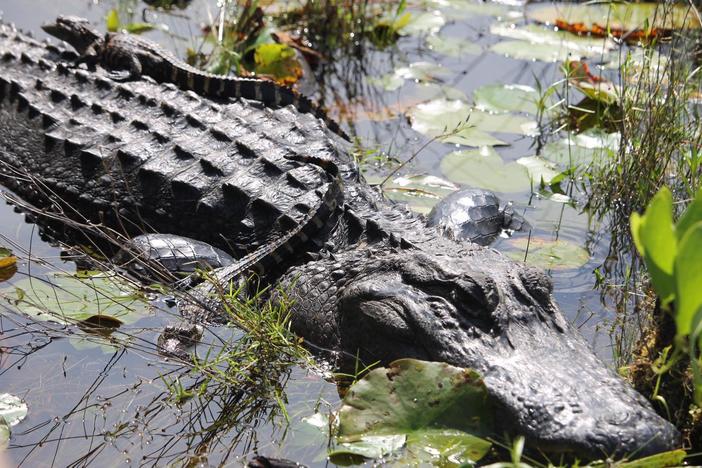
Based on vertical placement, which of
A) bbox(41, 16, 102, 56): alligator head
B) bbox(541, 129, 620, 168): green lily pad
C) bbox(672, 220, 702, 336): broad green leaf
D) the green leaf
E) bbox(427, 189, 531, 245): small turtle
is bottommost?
bbox(427, 189, 531, 245): small turtle

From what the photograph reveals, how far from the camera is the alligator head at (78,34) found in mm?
5516

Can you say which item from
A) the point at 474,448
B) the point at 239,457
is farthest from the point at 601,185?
the point at 239,457

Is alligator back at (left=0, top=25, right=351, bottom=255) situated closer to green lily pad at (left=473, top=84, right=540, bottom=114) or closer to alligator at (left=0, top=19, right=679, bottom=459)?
alligator at (left=0, top=19, right=679, bottom=459)

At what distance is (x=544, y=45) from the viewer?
6.68 m

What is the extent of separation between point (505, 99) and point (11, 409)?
12.0ft

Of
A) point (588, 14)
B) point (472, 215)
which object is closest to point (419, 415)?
point (472, 215)

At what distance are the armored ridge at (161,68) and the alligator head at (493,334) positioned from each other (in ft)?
4.58

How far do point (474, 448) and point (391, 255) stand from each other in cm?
93

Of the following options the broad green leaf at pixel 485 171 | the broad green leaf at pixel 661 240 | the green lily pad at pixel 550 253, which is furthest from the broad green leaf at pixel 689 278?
the broad green leaf at pixel 485 171

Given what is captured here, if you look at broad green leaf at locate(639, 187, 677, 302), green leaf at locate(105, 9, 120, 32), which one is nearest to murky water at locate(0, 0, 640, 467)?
broad green leaf at locate(639, 187, 677, 302)

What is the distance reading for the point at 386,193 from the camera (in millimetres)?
4957

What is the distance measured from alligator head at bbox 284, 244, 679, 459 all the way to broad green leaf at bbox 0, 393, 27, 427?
109cm

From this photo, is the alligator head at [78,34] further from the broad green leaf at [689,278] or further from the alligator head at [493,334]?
the broad green leaf at [689,278]

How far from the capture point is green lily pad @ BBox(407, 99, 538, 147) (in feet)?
17.9
